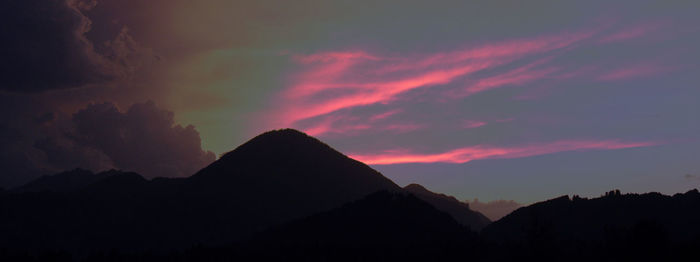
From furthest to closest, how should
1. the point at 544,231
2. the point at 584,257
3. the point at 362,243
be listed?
1. the point at 362,243
2. the point at 584,257
3. the point at 544,231

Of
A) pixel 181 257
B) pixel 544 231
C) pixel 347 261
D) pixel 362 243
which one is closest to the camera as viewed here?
pixel 544 231

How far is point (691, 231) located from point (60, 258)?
195641 millimetres

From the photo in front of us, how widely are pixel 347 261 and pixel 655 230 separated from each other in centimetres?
7476

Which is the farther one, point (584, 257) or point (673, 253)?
point (584, 257)

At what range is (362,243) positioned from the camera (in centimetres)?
18625

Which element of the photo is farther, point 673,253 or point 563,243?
point 563,243

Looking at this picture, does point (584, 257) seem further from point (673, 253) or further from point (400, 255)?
point (400, 255)

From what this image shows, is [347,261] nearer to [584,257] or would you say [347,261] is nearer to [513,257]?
[513,257]

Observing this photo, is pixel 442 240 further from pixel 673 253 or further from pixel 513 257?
pixel 673 253

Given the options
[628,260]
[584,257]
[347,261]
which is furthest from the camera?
[347,261]

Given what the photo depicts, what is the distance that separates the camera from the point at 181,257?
6580 inches

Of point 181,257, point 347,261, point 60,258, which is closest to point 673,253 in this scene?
point 347,261

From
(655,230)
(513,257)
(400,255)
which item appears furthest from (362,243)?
(655,230)

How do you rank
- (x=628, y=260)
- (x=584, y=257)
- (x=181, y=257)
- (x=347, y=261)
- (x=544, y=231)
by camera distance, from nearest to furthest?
(x=544, y=231), (x=628, y=260), (x=584, y=257), (x=347, y=261), (x=181, y=257)
